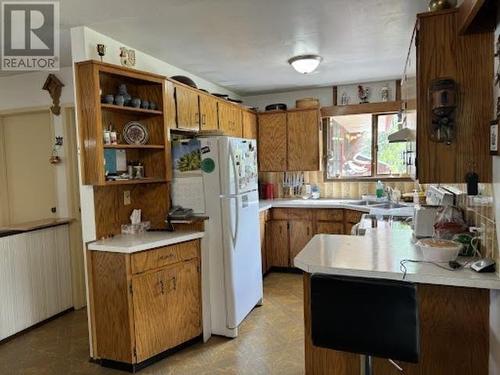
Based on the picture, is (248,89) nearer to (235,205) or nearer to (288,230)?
(288,230)

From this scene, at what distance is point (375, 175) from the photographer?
192 inches

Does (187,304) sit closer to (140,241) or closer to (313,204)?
(140,241)

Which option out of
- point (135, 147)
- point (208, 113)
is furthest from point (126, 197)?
point (208, 113)

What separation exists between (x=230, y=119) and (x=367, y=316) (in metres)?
3.18

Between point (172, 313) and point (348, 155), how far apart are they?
3.37 metres

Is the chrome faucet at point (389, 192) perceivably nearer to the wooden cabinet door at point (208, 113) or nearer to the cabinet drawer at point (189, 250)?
the wooden cabinet door at point (208, 113)

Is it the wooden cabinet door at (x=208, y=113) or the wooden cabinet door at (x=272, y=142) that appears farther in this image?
the wooden cabinet door at (x=272, y=142)

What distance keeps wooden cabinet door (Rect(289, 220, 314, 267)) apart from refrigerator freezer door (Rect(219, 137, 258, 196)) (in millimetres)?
1306

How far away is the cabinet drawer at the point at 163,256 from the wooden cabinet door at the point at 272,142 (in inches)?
92.1

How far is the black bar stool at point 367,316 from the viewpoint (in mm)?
1377

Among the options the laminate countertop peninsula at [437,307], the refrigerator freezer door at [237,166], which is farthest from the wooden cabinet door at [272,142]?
the laminate countertop peninsula at [437,307]

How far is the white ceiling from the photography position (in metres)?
2.36

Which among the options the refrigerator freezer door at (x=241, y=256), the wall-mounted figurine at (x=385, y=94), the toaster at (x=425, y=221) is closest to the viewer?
the toaster at (x=425, y=221)

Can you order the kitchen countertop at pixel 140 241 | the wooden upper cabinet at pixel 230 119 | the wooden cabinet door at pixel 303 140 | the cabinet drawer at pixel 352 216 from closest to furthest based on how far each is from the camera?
the kitchen countertop at pixel 140 241, the wooden upper cabinet at pixel 230 119, the cabinet drawer at pixel 352 216, the wooden cabinet door at pixel 303 140
